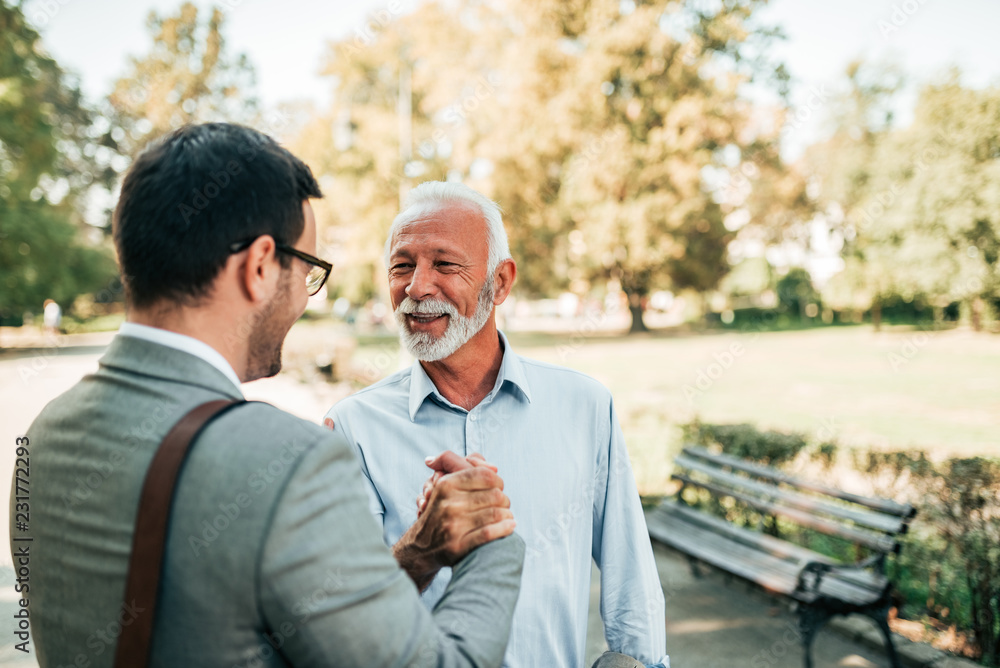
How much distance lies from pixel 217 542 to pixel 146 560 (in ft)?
0.39

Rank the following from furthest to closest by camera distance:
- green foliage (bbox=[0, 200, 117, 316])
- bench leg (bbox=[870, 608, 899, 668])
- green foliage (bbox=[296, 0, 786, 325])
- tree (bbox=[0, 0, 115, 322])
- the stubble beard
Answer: green foliage (bbox=[296, 0, 786, 325]) < green foliage (bbox=[0, 200, 117, 316]) < tree (bbox=[0, 0, 115, 322]) < bench leg (bbox=[870, 608, 899, 668]) < the stubble beard

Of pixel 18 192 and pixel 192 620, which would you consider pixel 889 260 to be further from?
pixel 18 192

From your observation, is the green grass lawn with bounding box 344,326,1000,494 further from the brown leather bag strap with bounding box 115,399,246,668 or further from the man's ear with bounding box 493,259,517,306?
the brown leather bag strap with bounding box 115,399,246,668

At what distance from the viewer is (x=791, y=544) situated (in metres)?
5.06

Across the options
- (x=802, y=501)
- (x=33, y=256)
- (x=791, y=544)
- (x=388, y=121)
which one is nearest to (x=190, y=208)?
(x=802, y=501)

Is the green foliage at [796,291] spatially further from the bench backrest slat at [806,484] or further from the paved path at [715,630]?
the paved path at [715,630]

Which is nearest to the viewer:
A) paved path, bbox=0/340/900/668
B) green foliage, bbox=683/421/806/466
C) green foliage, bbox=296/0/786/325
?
paved path, bbox=0/340/900/668

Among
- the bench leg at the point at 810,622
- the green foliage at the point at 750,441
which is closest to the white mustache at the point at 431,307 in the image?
the bench leg at the point at 810,622

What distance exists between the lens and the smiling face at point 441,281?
7.34 ft

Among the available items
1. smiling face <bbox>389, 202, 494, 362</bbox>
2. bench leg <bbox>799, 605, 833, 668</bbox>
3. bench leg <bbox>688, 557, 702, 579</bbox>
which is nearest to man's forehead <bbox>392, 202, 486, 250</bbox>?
smiling face <bbox>389, 202, 494, 362</bbox>

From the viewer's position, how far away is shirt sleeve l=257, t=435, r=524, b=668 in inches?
38.1

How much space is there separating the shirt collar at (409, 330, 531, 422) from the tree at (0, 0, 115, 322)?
21466 mm

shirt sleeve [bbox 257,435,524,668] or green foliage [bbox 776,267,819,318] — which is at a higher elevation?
green foliage [bbox 776,267,819,318]

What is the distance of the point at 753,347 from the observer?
3128 centimetres
